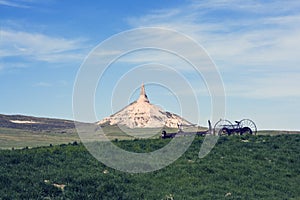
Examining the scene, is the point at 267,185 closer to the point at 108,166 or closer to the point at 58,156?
the point at 108,166

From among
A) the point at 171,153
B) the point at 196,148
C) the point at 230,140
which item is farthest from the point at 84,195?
the point at 230,140

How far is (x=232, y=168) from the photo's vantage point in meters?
31.2

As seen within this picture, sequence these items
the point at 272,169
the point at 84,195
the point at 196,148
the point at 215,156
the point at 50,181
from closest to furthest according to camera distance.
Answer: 1. the point at 84,195
2. the point at 50,181
3. the point at 272,169
4. the point at 215,156
5. the point at 196,148

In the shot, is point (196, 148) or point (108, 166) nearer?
point (108, 166)

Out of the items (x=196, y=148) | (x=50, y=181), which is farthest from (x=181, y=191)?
(x=196, y=148)

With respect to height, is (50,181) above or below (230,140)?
below

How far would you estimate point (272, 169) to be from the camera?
32438 mm

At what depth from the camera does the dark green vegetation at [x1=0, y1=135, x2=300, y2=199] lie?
75.7ft

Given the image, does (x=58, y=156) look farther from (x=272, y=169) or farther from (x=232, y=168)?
(x=272, y=169)

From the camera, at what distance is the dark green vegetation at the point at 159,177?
2308 cm

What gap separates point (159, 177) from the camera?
91.9 ft

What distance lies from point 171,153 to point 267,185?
10.8 metres

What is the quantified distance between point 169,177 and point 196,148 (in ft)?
42.2

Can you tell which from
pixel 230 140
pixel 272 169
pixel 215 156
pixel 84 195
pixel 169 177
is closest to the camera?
pixel 84 195
